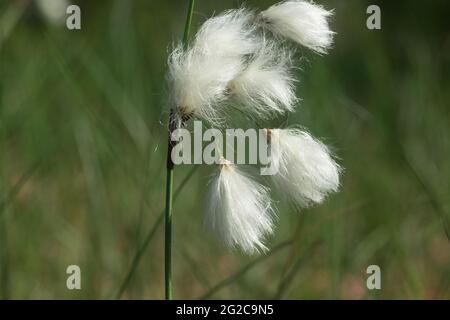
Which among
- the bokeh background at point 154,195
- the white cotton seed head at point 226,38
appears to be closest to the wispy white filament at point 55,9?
the bokeh background at point 154,195

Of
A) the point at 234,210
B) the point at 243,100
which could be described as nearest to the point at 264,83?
the point at 243,100

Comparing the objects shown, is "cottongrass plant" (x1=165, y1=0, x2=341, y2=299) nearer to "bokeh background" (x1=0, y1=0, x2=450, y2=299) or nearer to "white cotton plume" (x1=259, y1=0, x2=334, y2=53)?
"white cotton plume" (x1=259, y1=0, x2=334, y2=53)

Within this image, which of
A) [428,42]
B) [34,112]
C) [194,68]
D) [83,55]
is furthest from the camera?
[428,42]

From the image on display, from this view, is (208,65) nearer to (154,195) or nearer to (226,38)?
(226,38)

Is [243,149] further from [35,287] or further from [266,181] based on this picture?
[35,287]

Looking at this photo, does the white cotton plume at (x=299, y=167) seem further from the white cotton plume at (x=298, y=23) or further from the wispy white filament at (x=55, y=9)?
the wispy white filament at (x=55, y=9)
